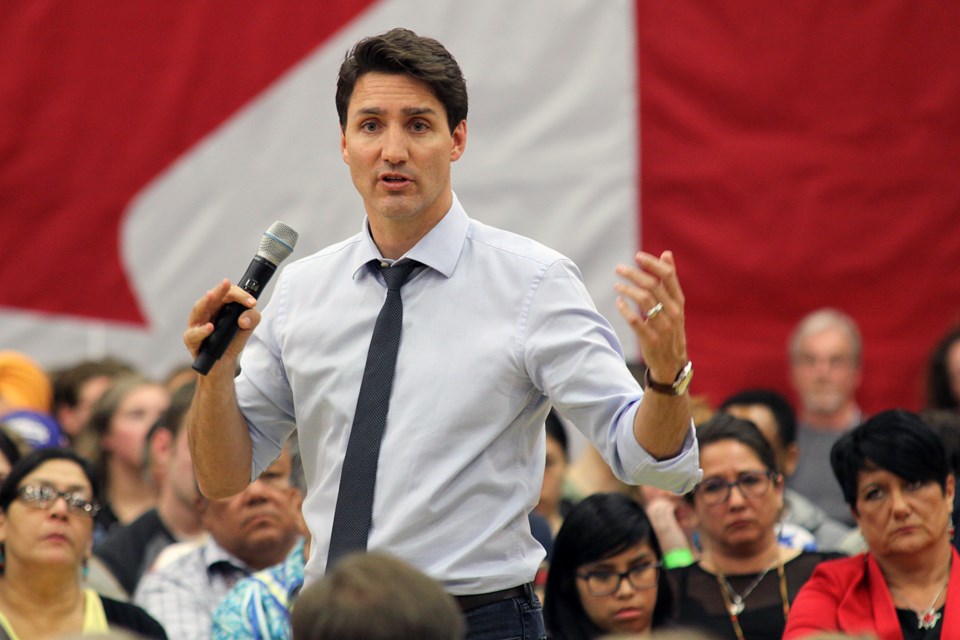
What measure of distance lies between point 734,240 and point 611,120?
2.44 ft

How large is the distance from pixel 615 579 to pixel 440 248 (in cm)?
155

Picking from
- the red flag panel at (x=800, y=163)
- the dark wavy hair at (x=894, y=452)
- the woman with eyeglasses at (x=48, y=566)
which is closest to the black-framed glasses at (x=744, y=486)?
the dark wavy hair at (x=894, y=452)

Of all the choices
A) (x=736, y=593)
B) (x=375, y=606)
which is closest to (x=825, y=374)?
(x=736, y=593)

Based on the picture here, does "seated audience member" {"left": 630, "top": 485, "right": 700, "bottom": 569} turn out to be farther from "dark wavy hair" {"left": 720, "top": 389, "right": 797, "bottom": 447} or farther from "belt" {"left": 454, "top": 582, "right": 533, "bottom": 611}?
"belt" {"left": 454, "top": 582, "right": 533, "bottom": 611}

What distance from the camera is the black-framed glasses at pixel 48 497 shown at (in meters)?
3.77

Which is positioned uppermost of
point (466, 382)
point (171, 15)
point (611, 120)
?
point (171, 15)

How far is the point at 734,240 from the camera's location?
252 inches

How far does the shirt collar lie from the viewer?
2.46m

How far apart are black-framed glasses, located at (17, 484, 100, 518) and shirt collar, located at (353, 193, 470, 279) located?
161cm

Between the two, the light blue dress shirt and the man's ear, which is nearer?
the light blue dress shirt

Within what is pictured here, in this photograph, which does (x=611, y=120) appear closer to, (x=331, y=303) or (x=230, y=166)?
(x=230, y=166)

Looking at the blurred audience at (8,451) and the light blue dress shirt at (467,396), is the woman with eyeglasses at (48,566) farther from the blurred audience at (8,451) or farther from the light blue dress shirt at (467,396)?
the light blue dress shirt at (467,396)

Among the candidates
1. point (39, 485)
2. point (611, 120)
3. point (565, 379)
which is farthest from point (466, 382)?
point (611, 120)

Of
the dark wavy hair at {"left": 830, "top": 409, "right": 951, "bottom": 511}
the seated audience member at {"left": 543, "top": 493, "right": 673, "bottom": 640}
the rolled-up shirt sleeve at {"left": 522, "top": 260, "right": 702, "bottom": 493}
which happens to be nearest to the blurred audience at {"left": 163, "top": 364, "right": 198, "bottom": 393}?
the seated audience member at {"left": 543, "top": 493, "right": 673, "bottom": 640}
